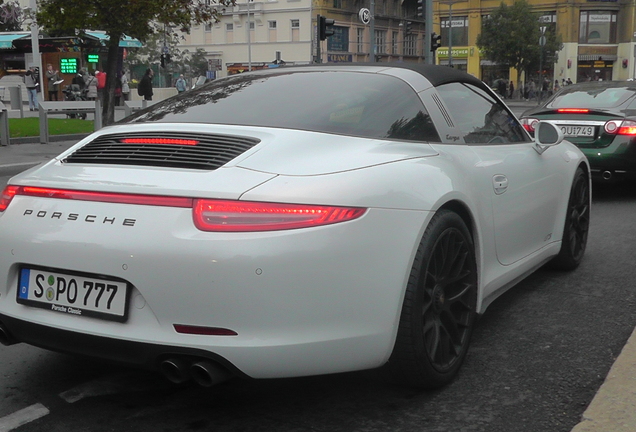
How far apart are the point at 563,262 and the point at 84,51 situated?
3223 cm

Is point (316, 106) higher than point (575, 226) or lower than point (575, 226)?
higher

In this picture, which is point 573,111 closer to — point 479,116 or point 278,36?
point 479,116

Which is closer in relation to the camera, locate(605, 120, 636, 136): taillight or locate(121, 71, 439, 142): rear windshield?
locate(121, 71, 439, 142): rear windshield

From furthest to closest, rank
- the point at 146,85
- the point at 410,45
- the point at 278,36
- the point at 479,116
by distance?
the point at 410,45 → the point at 278,36 → the point at 146,85 → the point at 479,116

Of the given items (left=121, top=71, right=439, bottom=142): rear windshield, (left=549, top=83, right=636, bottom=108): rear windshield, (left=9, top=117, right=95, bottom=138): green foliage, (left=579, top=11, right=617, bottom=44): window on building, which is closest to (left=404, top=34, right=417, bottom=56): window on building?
(left=579, top=11, right=617, bottom=44): window on building

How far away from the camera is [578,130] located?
8.63 m

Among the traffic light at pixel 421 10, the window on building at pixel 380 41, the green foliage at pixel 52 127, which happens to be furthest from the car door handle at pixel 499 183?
the window on building at pixel 380 41

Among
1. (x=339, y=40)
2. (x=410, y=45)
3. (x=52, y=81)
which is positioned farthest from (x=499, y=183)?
(x=410, y=45)

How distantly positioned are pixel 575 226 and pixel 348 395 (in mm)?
2625

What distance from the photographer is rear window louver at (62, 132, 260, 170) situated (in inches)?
112

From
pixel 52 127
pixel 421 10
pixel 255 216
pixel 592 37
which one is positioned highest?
pixel 592 37

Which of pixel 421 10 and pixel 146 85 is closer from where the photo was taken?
pixel 146 85

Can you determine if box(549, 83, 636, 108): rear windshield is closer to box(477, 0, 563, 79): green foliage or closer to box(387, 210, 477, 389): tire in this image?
box(387, 210, 477, 389): tire

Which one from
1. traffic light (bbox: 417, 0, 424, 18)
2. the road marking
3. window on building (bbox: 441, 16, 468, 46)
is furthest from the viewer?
window on building (bbox: 441, 16, 468, 46)
